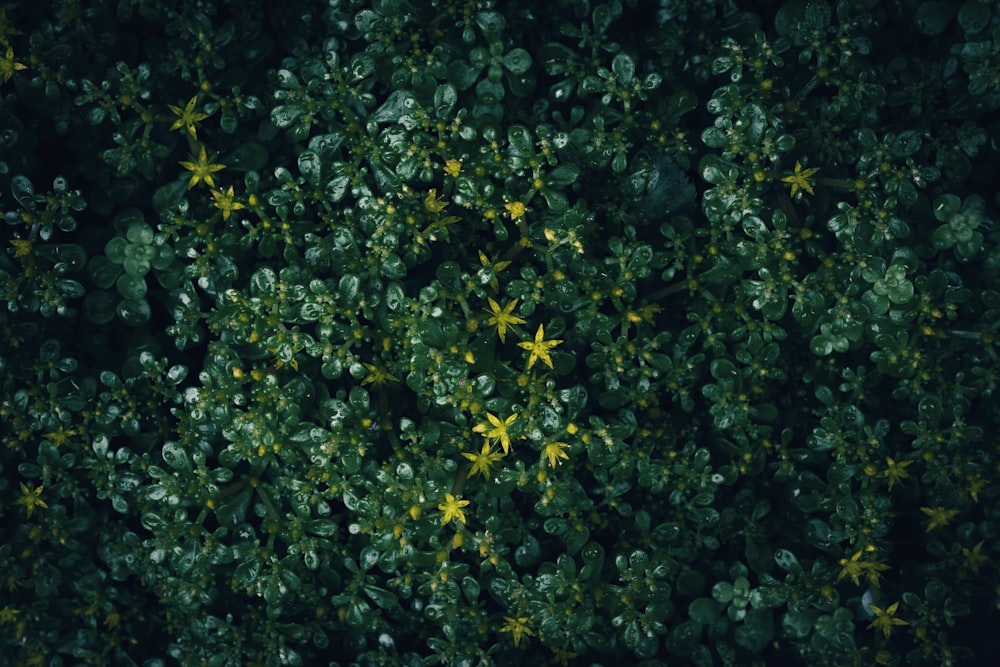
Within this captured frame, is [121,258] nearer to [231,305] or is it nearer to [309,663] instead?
[231,305]

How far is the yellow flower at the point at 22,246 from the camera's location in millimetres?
1943

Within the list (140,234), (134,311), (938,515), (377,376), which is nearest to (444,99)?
(377,376)

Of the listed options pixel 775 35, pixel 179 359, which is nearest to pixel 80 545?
pixel 179 359

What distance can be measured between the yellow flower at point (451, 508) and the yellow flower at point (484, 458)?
8 cm

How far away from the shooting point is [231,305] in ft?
6.34

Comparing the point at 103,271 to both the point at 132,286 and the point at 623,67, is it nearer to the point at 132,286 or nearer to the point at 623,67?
the point at 132,286

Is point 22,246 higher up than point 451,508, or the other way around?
point 22,246

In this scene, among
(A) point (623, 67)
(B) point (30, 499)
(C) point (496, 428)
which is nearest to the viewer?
(C) point (496, 428)

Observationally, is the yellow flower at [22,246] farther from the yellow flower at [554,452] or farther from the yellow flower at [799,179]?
the yellow flower at [799,179]

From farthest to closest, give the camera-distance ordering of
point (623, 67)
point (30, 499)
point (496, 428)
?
point (30, 499), point (623, 67), point (496, 428)

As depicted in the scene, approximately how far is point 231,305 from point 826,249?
4.57ft

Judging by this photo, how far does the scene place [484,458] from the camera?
1.90m

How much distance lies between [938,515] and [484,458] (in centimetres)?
110

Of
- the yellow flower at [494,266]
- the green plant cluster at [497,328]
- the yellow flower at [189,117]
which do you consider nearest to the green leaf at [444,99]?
the green plant cluster at [497,328]
